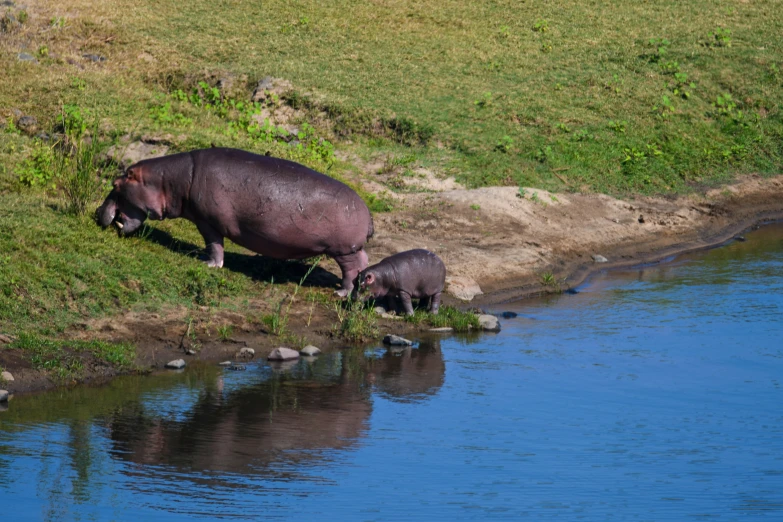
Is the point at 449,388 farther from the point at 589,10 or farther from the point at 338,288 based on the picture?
the point at 589,10

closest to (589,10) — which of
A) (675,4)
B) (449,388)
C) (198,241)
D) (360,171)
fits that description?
(675,4)

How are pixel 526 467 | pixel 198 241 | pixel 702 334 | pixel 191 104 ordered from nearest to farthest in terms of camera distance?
1. pixel 526 467
2. pixel 702 334
3. pixel 198 241
4. pixel 191 104

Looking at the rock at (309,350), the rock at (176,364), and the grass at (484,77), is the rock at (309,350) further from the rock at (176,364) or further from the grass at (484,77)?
the grass at (484,77)

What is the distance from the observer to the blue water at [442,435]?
23.7 feet

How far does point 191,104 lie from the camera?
18.4 metres

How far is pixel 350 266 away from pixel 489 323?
1.60m

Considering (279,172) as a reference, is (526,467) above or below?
below

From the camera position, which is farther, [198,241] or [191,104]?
[191,104]

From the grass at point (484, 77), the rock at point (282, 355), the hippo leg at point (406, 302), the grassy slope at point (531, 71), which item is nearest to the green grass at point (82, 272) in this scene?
the rock at point (282, 355)

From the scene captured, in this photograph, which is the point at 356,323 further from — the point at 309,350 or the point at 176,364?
the point at 176,364

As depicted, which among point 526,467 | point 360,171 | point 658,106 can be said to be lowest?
point 526,467

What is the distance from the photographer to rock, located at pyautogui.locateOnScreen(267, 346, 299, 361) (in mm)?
10711

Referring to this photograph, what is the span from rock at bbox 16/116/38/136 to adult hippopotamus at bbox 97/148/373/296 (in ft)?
13.9

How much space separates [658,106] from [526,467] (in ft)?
46.6
